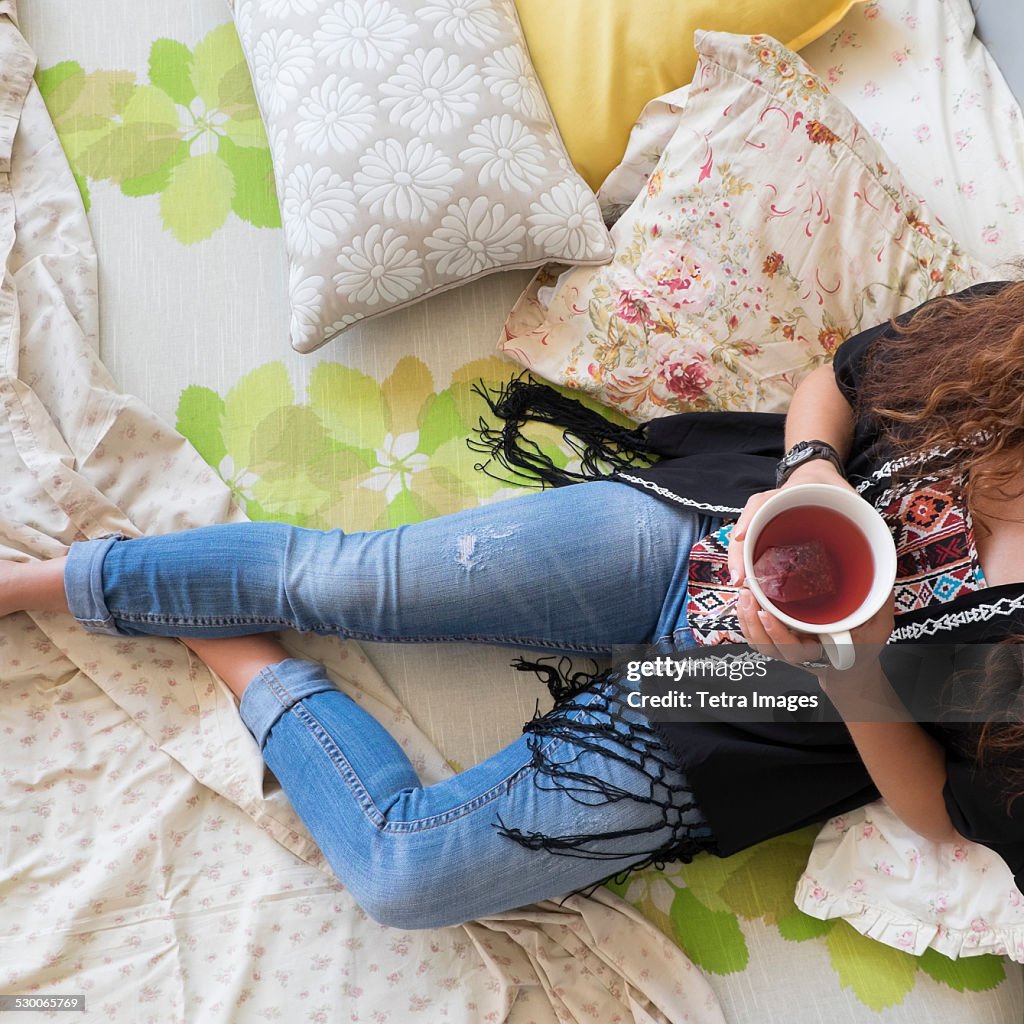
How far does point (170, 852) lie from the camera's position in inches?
40.9

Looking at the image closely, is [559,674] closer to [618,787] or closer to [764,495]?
[618,787]

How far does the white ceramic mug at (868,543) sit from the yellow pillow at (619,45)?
0.71 meters

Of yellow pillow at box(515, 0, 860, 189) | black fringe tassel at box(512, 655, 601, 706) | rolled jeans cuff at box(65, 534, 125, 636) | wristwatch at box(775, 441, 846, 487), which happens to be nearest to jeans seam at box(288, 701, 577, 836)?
black fringe tassel at box(512, 655, 601, 706)

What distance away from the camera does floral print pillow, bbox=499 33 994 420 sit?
111 cm

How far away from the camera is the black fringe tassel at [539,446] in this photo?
1182 mm

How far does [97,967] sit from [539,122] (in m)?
1.14

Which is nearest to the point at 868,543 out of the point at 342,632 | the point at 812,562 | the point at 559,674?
the point at 812,562

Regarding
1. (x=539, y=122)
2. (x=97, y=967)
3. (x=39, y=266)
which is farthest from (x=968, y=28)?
(x=97, y=967)

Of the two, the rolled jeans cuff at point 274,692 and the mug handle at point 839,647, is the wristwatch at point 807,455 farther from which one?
the rolled jeans cuff at point 274,692

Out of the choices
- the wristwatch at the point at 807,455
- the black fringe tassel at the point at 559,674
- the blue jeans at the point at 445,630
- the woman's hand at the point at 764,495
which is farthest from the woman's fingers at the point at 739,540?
the black fringe tassel at the point at 559,674

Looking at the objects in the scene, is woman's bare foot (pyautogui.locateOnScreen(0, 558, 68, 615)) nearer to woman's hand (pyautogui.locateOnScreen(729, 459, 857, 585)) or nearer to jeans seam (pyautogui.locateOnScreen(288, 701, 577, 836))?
jeans seam (pyautogui.locateOnScreen(288, 701, 577, 836))

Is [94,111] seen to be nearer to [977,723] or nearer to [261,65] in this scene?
[261,65]

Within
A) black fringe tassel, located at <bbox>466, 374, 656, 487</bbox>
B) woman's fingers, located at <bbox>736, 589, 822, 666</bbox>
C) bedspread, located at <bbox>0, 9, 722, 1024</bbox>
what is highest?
woman's fingers, located at <bbox>736, 589, 822, 666</bbox>

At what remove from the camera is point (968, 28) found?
4.23 ft
